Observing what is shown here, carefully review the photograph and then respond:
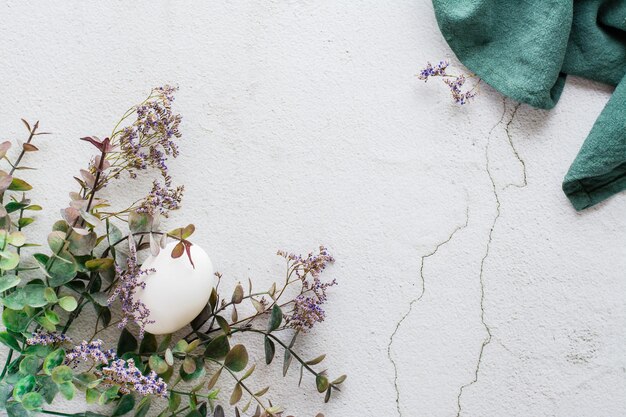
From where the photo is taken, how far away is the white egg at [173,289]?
3.10 feet

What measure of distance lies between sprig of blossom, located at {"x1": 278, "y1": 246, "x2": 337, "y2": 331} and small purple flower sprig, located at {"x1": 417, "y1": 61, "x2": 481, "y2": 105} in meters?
0.32

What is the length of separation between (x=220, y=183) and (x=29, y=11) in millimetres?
423

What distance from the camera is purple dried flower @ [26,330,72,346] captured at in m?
0.94

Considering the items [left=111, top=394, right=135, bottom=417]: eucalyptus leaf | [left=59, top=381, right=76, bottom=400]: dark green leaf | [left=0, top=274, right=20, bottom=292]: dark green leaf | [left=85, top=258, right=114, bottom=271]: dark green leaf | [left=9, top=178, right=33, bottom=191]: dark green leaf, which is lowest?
[left=111, top=394, right=135, bottom=417]: eucalyptus leaf

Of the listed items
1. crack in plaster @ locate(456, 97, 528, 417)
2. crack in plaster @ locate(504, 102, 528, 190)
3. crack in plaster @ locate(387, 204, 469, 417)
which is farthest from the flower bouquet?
crack in plaster @ locate(504, 102, 528, 190)

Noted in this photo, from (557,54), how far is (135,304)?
0.74 m

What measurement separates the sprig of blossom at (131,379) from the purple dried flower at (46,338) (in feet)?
0.32

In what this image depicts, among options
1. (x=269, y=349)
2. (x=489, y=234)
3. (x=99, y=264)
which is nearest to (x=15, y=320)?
(x=99, y=264)

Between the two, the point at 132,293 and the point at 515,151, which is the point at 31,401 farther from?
the point at 515,151

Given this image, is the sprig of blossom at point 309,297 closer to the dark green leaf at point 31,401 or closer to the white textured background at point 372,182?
the white textured background at point 372,182

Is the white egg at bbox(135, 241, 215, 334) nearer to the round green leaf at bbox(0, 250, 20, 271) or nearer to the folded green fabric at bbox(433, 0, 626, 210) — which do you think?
the round green leaf at bbox(0, 250, 20, 271)

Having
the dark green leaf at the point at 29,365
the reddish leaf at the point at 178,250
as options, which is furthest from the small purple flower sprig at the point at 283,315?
the dark green leaf at the point at 29,365

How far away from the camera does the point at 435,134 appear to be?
3.57 feet

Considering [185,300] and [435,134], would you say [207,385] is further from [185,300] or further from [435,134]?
[435,134]
